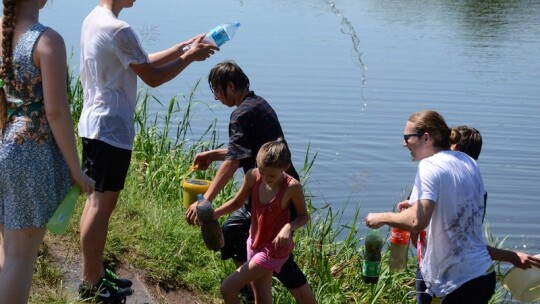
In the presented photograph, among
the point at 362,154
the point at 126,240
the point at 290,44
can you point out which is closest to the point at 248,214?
the point at 126,240

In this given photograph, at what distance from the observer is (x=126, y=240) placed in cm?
632

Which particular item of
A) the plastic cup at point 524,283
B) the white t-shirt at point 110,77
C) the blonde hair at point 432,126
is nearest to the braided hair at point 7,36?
the white t-shirt at point 110,77

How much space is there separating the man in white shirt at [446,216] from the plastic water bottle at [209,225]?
96 cm

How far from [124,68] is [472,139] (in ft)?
6.11

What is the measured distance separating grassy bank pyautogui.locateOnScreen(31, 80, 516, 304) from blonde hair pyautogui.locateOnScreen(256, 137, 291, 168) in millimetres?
1218

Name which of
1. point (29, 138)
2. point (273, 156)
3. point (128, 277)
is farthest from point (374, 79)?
point (29, 138)

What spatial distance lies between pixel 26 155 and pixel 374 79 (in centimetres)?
1082

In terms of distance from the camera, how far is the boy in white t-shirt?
507 cm

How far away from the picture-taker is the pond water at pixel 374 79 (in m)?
10.4

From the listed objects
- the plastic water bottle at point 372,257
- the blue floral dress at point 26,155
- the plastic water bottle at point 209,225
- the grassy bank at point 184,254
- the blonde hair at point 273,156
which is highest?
the blue floral dress at point 26,155

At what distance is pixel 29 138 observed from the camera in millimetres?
4305

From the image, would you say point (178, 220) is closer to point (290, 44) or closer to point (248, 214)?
point (248, 214)

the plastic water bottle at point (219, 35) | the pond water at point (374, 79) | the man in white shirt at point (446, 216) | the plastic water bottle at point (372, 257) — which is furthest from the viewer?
the pond water at point (374, 79)

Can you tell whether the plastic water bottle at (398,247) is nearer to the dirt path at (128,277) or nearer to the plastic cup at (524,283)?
the plastic cup at (524,283)
